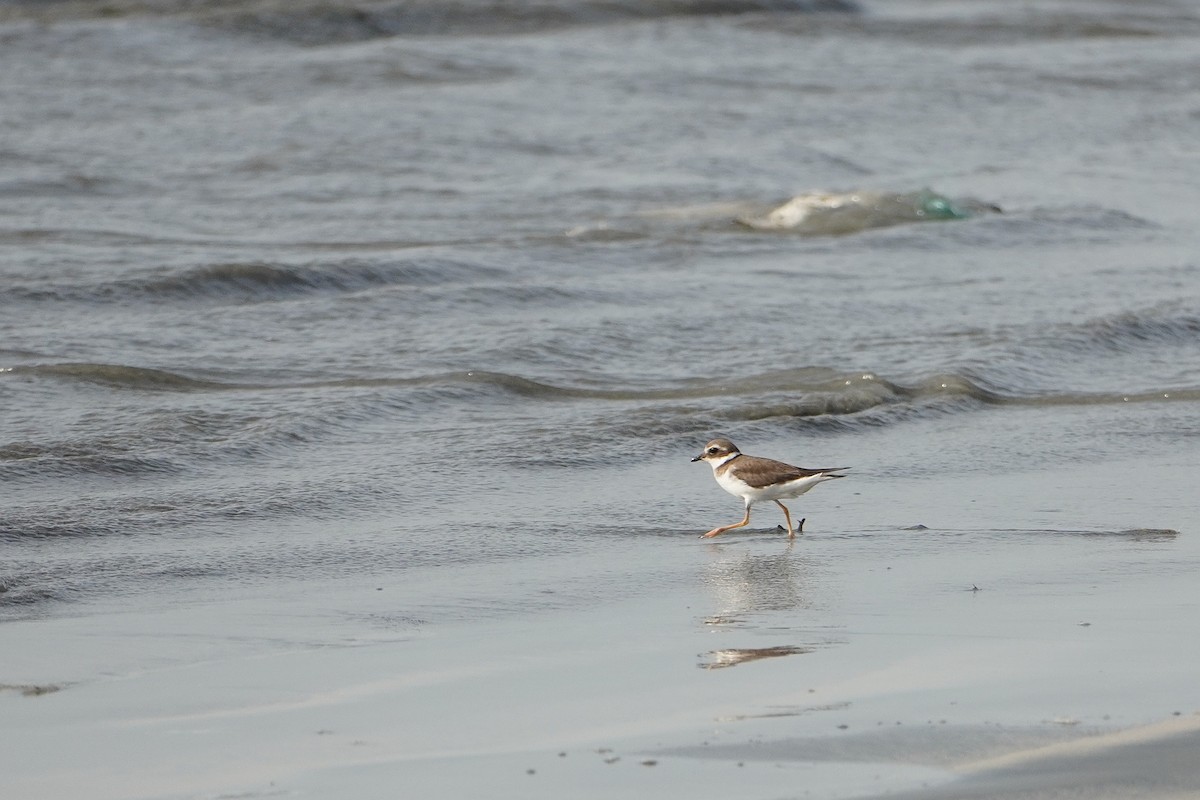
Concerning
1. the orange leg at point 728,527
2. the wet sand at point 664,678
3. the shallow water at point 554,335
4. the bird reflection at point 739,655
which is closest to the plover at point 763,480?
the orange leg at point 728,527

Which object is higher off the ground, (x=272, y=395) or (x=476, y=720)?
(x=476, y=720)

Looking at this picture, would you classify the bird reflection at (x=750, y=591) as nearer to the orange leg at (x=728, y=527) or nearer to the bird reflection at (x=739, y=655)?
the bird reflection at (x=739, y=655)

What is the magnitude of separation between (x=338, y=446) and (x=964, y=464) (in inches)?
109

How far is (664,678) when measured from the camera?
4.42m

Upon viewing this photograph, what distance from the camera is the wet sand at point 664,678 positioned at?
3703mm

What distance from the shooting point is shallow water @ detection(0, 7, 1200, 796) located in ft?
18.4

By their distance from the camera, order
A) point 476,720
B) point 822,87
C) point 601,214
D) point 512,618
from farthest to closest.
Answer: point 822,87 → point 601,214 → point 512,618 → point 476,720

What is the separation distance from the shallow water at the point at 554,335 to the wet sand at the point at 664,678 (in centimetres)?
4

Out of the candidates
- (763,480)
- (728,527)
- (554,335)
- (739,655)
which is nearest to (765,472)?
(763,480)

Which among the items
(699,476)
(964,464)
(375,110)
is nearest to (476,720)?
(699,476)

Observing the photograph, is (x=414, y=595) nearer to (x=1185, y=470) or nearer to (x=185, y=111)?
(x=1185, y=470)

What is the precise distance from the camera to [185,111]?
17.3 metres

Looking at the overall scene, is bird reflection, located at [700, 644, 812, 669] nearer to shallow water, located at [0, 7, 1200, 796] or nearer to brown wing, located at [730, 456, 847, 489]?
shallow water, located at [0, 7, 1200, 796]

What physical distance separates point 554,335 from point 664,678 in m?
5.71
